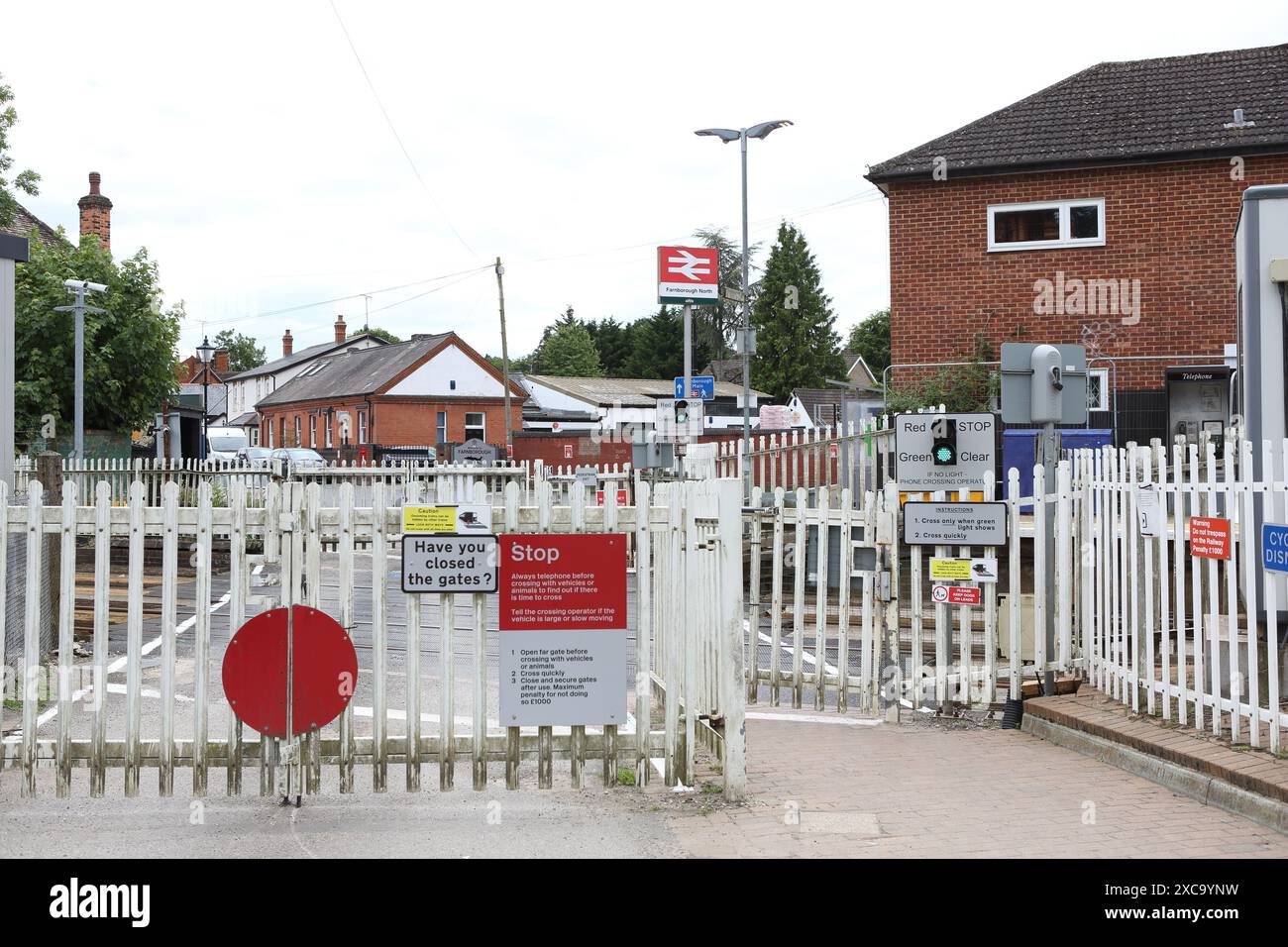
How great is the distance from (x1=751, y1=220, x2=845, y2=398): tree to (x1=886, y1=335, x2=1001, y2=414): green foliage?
5902 centimetres

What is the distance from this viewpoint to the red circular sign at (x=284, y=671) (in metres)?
6.19

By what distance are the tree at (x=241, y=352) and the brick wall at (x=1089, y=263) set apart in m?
118

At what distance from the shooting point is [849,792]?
6.96m

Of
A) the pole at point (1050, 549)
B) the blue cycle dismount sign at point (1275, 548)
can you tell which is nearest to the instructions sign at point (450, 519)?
the blue cycle dismount sign at point (1275, 548)

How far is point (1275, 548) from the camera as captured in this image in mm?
6809

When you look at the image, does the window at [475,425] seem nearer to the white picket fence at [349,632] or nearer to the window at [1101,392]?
the window at [1101,392]

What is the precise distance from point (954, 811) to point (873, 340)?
350ft

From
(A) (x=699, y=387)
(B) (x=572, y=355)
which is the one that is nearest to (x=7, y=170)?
(A) (x=699, y=387)

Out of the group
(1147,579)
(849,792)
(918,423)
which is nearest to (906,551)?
(918,423)

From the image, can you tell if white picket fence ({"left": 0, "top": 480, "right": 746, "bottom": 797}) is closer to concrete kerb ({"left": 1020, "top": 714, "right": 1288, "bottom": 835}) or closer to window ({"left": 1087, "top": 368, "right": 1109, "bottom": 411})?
concrete kerb ({"left": 1020, "top": 714, "right": 1288, "bottom": 835})

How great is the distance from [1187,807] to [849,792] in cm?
169

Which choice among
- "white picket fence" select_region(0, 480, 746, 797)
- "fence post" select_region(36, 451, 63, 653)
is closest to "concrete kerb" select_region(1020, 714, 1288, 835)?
"white picket fence" select_region(0, 480, 746, 797)

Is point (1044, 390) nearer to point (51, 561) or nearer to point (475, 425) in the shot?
point (51, 561)
